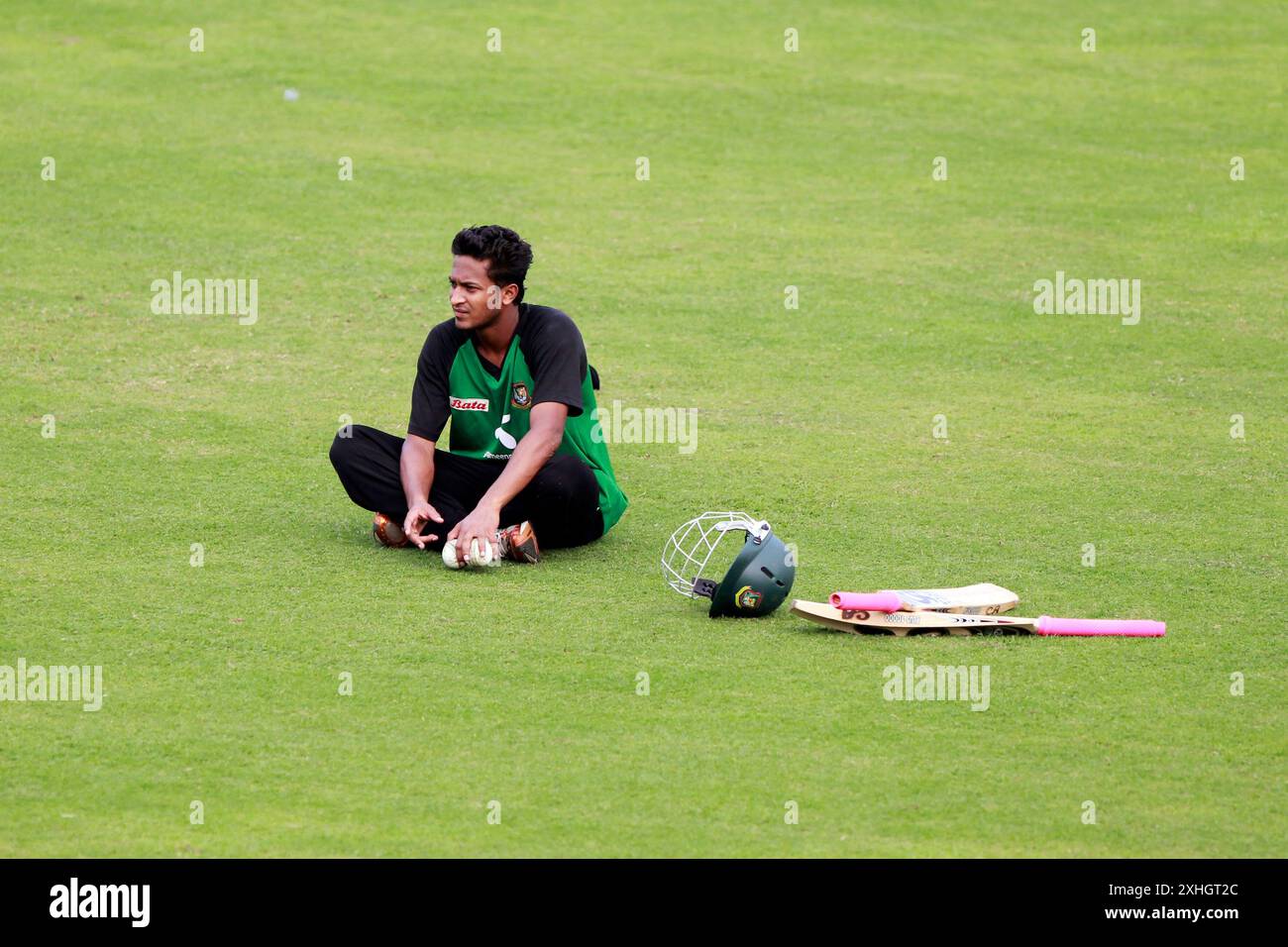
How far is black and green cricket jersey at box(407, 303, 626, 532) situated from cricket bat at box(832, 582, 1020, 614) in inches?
66.4

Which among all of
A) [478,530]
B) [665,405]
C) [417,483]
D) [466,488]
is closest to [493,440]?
[466,488]

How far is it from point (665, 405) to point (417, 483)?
3296 mm

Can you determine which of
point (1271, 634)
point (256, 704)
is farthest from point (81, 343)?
point (1271, 634)

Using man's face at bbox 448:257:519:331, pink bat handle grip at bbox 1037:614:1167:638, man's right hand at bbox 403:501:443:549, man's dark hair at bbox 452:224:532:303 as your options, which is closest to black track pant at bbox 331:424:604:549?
man's right hand at bbox 403:501:443:549

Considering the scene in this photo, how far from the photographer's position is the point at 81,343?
1193 centimetres

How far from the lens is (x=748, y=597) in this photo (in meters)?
7.29

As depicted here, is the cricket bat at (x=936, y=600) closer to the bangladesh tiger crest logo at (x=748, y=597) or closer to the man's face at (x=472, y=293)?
the bangladesh tiger crest logo at (x=748, y=597)

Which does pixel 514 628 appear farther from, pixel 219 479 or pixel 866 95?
pixel 866 95

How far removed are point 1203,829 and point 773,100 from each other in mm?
12972

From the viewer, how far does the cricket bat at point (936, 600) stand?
710 cm

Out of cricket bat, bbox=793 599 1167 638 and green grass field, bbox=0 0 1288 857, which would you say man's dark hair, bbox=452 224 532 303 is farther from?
cricket bat, bbox=793 599 1167 638

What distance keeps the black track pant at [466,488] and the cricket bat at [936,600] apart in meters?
1.52

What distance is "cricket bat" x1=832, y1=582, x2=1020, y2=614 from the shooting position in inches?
279

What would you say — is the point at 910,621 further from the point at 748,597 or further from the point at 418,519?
the point at 418,519
